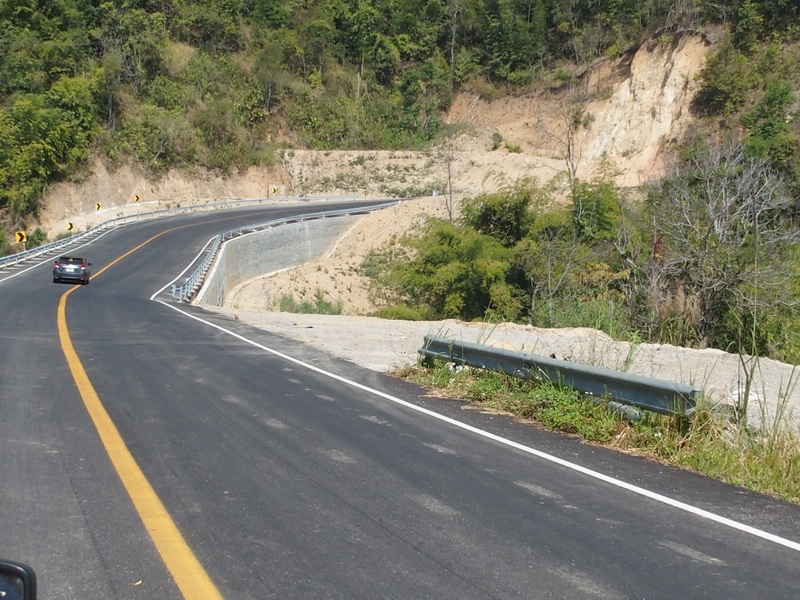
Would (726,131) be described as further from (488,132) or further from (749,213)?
(749,213)

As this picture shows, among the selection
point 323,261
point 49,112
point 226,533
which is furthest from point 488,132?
point 226,533

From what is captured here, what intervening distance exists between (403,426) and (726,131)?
59998mm

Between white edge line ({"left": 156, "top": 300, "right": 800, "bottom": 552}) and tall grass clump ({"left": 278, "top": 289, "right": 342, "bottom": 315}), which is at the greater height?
white edge line ({"left": 156, "top": 300, "right": 800, "bottom": 552})

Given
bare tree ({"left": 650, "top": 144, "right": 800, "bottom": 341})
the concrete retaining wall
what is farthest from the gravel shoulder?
the concrete retaining wall

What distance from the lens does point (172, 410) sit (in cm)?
855

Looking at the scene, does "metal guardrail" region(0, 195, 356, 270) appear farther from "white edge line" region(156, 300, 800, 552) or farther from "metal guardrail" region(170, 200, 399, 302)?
"white edge line" region(156, 300, 800, 552)

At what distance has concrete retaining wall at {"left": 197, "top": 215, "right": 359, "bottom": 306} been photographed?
38875 millimetres

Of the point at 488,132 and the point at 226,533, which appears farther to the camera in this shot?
the point at 488,132

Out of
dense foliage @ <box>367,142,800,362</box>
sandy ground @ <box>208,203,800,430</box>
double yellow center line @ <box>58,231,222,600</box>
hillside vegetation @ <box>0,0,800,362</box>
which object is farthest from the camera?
hillside vegetation @ <box>0,0,800,362</box>

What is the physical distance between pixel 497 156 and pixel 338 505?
73478 mm

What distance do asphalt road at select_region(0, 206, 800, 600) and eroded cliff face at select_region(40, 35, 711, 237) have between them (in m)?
53.9

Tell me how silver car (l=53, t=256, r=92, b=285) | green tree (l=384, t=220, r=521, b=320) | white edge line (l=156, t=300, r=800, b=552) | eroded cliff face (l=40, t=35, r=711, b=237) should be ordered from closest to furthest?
1. white edge line (l=156, t=300, r=800, b=552)
2. silver car (l=53, t=256, r=92, b=285)
3. green tree (l=384, t=220, r=521, b=320)
4. eroded cliff face (l=40, t=35, r=711, b=237)

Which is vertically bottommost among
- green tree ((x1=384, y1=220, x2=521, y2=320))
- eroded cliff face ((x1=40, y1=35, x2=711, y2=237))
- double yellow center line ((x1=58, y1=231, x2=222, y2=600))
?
green tree ((x1=384, y1=220, x2=521, y2=320))

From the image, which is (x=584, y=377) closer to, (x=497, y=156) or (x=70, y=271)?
(x=70, y=271)
